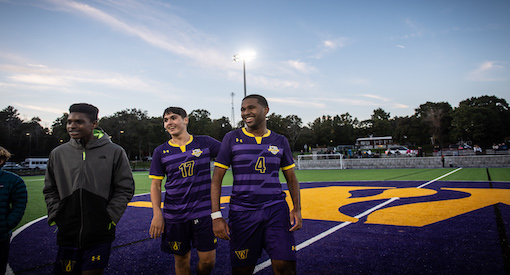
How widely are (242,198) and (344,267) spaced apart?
218cm

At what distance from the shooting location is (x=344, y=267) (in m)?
3.85

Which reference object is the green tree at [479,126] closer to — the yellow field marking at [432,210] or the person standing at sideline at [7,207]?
the yellow field marking at [432,210]

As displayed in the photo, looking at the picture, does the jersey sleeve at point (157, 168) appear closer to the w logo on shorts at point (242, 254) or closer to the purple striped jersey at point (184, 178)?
the purple striped jersey at point (184, 178)

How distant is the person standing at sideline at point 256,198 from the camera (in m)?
2.57

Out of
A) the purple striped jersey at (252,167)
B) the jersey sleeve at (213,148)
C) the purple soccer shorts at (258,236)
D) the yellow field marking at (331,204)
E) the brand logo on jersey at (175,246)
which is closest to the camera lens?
the purple soccer shorts at (258,236)

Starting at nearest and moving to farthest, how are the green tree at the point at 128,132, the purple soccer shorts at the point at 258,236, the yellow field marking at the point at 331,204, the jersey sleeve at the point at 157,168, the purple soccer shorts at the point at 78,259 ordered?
the purple soccer shorts at the point at 78,259
the purple soccer shorts at the point at 258,236
the jersey sleeve at the point at 157,168
the yellow field marking at the point at 331,204
the green tree at the point at 128,132

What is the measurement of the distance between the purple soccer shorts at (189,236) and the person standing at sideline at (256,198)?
53cm

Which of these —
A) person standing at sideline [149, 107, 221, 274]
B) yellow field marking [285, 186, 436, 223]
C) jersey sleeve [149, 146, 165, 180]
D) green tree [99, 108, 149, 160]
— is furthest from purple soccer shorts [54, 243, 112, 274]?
green tree [99, 108, 149, 160]

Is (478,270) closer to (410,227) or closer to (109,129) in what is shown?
(410,227)

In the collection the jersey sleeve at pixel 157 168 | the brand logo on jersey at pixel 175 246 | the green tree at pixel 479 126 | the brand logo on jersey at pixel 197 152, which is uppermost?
the green tree at pixel 479 126

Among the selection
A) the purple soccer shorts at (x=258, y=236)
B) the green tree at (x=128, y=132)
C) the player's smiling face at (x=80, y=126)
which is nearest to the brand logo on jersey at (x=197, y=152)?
the purple soccer shorts at (x=258, y=236)

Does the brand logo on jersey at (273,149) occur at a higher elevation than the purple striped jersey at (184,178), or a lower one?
higher

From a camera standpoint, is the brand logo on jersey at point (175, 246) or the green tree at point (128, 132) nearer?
the brand logo on jersey at point (175, 246)

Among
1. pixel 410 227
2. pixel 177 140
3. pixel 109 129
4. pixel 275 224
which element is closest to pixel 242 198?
pixel 275 224
